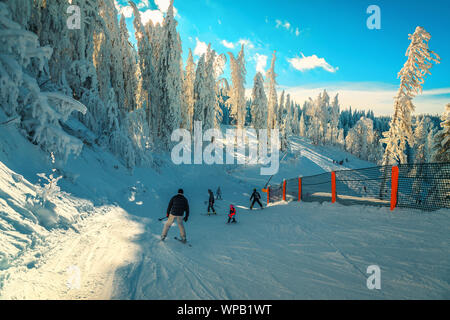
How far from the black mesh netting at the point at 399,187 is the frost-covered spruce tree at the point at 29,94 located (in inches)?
406

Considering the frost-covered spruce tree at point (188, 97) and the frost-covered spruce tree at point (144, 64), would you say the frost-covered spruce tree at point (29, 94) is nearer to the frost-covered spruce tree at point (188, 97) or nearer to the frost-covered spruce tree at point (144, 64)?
the frost-covered spruce tree at point (144, 64)

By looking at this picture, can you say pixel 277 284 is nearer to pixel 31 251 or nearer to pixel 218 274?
pixel 218 274

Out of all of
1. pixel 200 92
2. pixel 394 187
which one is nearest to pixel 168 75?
pixel 200 92

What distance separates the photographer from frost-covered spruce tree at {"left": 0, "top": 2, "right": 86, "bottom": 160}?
14.3ft

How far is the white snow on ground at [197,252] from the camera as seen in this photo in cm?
346

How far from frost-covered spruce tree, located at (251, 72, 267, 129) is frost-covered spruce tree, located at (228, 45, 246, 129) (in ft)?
8.75

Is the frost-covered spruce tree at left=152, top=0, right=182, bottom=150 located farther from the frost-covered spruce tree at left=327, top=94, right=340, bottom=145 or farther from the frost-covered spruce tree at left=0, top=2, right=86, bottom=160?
the frost-covered spruce tree at left=327, top=94, right=340, bottom=145

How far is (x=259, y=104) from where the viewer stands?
37.5 m

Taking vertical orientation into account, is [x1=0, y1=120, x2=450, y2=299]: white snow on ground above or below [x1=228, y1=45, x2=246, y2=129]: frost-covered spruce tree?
below

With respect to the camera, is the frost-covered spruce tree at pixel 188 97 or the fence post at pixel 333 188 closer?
the fence post at pixel 333 188

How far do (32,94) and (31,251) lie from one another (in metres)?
3.81

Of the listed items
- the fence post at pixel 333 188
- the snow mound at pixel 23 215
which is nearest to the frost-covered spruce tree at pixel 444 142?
the fence post at pixel 333 188

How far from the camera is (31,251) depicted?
3.95 m

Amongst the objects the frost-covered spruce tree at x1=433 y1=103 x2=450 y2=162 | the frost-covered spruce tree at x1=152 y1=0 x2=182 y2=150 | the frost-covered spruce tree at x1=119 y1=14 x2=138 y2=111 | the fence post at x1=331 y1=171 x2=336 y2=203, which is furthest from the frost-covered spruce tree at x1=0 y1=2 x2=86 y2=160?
the frost-covered spruce tree at x1=433 y1=103 x2=450 y2=162
